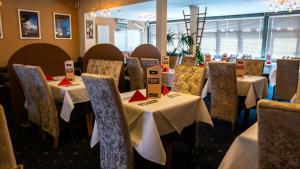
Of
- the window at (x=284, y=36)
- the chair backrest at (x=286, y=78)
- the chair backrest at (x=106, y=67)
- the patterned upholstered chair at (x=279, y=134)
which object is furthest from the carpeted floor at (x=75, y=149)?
the window at (x=284, y=36)

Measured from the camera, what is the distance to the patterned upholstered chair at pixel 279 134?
87cm

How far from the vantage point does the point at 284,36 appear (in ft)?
26.7

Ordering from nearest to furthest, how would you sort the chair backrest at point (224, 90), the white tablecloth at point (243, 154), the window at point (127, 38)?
the white tablecloth at point (243, 154), the chair backrest at point (224, 90), the window at point (127, 38)

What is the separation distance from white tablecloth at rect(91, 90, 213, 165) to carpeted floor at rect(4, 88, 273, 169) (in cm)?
20

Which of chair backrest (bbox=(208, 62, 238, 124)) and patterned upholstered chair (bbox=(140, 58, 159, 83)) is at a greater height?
patterned upholstered chair (bbox=(140, 58, 159, 83))

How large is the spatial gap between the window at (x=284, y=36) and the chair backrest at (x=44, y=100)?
8241 mm

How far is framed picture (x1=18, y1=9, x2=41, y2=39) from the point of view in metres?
5.39

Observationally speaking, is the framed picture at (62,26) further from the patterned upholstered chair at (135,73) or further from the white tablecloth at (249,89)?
the white tablecloth at (249,89)

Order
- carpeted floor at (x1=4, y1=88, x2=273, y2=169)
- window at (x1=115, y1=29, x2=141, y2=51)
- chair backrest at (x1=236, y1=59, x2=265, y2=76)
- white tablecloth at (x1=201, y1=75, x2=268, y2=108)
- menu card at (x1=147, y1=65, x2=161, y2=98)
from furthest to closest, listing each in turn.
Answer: window at (x1=115, y1=29, x2=141, y2=51) < chair backrest at (x1=236, y1=59, x2=265, y2=76) < white tablecloth at (x1=201, y1=75, x2=268, y2=108) < carpeted floor at (x1=4, y1=88, x2=273, y2=169) < menu card at (x1=147, y1=65, x2=161, y2=98)

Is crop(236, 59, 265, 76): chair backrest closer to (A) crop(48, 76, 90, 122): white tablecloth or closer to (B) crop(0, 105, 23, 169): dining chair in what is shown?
(A) crop(48, 76, 90, 122): white tablecloth

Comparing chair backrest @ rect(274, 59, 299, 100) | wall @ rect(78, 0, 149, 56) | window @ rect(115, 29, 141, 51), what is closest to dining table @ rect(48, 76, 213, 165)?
chair backrest @ rect(274, 59, 299, 100)

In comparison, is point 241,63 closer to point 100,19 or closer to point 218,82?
point 218,82

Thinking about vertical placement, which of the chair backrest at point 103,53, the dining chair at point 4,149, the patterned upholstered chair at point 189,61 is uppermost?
the chair backrest at point 103,53

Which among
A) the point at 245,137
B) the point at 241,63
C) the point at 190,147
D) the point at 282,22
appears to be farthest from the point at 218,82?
the point at 282,22
